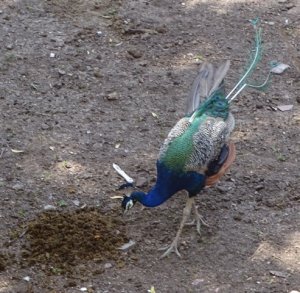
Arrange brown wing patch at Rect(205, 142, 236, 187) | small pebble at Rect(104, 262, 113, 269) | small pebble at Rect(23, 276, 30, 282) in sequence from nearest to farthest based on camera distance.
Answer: small pebble at Rect(23, 276, 30, 282)
small pebble at Rect(104, 262, 113, 269)
brown wing patch at Rect(205, 142, 236, 187)

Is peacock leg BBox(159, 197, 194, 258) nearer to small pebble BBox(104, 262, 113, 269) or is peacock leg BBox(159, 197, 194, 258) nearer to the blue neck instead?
the blue neck

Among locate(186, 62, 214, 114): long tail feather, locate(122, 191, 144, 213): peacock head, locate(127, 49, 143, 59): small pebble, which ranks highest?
locate(186, 62, 214, 114): long tail feather

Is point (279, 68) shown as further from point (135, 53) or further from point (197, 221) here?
point (197, 221)

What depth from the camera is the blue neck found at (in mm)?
4910

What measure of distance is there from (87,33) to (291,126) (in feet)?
6.63

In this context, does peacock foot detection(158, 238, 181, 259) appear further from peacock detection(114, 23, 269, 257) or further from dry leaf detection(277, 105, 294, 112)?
dry leaf detection(277, 105, 294, 112)

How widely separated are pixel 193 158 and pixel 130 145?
0.98 meters

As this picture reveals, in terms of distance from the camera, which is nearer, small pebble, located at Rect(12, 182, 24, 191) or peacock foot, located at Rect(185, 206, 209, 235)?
Answer: peacock foot, located at Rect(185, 206, 209, 235)

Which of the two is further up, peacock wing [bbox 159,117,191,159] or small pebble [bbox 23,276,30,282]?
peacock wing [bbox 159,117,191,159]

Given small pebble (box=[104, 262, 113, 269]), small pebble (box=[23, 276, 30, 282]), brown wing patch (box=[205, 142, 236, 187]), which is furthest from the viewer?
brown wing patch (box=[205, 142, 236, 187])

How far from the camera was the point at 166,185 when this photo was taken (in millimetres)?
4922

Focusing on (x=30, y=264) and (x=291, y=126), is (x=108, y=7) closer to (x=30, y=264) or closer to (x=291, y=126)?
(x=291, y=126)

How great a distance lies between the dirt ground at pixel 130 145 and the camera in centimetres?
482

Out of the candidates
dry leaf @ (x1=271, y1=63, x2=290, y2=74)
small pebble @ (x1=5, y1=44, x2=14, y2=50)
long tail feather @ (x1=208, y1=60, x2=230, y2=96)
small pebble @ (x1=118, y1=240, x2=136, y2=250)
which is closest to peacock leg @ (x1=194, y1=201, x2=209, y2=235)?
small pebble @ (x1=118, y1=240, x2=136, y2=250)
